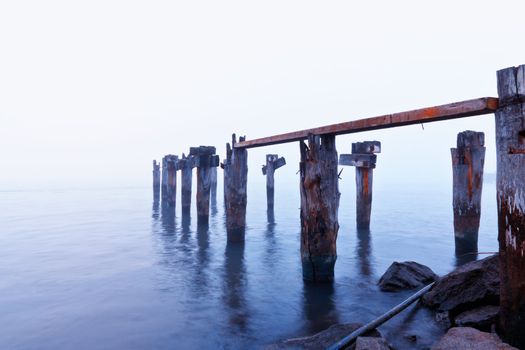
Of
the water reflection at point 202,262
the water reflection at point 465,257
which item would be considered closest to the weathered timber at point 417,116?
the water reflection at point 202,262

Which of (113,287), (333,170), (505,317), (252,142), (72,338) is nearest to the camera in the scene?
(505,317)

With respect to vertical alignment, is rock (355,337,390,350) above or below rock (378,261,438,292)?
above

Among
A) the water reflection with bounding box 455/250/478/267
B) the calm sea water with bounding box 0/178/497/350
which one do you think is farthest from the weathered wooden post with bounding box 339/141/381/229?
the water reflection with bounding box 455/250/478/267

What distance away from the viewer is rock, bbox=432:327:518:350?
9.10ft

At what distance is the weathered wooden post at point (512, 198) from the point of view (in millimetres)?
2891

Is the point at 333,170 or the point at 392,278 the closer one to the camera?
the point at 333,170

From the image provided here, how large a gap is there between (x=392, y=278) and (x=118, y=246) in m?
9.18

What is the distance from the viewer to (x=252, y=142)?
841cm

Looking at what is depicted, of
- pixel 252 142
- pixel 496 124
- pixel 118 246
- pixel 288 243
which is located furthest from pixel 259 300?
pixel 118 246

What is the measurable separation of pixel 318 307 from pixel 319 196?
1826 mm

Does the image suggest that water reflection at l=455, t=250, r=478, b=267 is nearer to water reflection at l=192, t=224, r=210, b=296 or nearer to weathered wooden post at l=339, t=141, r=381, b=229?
weathered wooden post at l=339, t=141, r=381, b=229

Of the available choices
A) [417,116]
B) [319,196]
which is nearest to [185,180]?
[319,196]

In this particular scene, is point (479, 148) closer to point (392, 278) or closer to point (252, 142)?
point (392, 278)

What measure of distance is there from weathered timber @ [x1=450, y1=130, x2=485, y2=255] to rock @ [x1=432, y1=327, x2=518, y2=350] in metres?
5.52
